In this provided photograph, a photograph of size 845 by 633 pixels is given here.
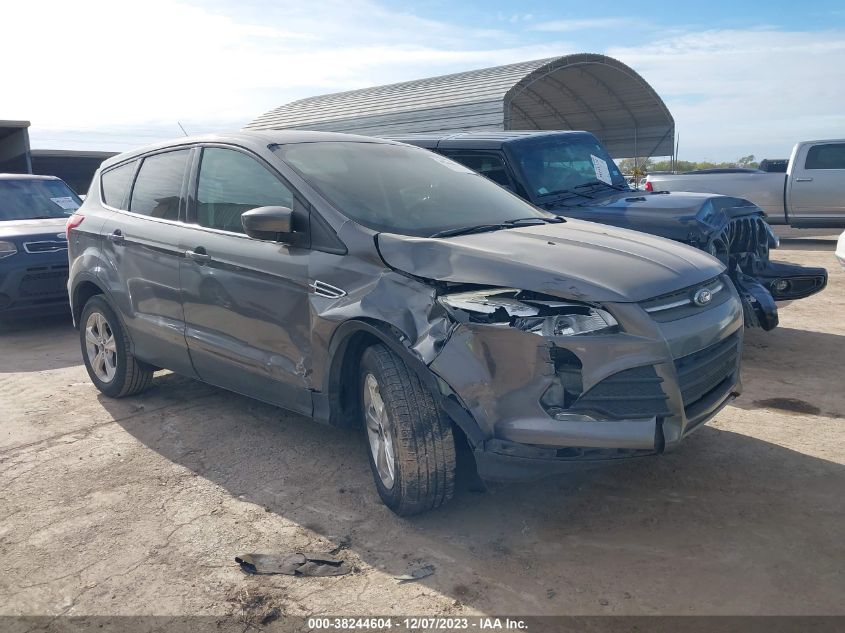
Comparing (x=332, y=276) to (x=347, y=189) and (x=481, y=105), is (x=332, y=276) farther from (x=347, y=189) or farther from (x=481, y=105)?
(x=481, y=105)

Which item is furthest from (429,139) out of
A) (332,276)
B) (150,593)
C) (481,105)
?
(481,105)

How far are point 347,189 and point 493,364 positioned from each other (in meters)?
1.44

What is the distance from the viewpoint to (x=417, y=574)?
3.19m

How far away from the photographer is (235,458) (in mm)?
4504

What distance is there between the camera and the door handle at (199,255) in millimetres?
4469

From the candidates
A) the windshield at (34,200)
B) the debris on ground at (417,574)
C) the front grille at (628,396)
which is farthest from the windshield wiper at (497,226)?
the windshield at (34,200)

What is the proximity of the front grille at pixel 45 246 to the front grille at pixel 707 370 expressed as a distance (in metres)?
7.06

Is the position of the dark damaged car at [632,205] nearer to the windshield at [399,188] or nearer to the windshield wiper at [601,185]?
the windshield wiper at [601,185]

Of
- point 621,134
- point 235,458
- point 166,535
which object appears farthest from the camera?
point 621,134

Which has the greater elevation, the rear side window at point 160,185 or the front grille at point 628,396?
the rear side window at point 160,185

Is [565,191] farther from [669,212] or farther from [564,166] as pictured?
[669,212]

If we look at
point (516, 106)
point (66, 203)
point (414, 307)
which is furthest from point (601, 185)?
point (516, 106)

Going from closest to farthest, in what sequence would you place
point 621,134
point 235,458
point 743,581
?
point 743,581 → point 235,458 → point 621,134

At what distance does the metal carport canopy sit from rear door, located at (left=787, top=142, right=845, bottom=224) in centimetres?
695
